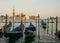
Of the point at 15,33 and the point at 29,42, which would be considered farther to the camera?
the point at 15,33

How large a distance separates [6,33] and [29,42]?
8.95ft

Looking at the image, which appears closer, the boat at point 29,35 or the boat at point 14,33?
the boat at point 29,35

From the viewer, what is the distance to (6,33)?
16.3m

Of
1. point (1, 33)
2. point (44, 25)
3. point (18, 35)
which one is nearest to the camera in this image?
point (18, 35)

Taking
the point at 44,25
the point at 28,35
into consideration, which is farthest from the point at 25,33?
the point at 44,25

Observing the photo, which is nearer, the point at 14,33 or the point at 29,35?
the point at 14,33

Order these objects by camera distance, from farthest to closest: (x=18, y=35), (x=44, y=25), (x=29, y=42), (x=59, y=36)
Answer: (x=44, y=25) → (x=18, y=35) → (x=59, y=36) → (x=29, y=42)

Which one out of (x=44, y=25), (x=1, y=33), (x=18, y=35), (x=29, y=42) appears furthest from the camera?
(x=44, y=25)

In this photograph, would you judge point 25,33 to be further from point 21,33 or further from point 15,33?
point 15,33

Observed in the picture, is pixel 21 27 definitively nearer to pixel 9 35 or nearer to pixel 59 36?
pixel 9 35

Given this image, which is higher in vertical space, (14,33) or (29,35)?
(14,33)

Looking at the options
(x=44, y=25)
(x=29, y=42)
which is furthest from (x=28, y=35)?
(x=44, y=25)

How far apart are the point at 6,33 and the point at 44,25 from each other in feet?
50.9

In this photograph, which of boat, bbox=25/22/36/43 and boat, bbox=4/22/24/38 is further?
boat, bbox=4/22/24/38
